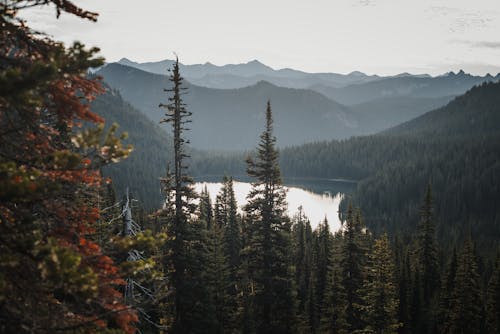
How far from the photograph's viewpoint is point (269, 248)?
25.5 m

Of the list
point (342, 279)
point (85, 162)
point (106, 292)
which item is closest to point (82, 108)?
point (85, 162)

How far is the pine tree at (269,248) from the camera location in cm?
2547

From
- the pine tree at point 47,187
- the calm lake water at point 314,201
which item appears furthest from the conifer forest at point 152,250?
the calm lake water at point 314,201

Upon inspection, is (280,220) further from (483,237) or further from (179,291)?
(483,237)

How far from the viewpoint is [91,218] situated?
6688mm

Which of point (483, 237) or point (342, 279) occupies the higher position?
point (342, 279)

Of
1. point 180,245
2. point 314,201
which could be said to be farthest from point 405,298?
point 314,201

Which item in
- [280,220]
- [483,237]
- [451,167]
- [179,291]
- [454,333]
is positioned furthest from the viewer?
[451,167]

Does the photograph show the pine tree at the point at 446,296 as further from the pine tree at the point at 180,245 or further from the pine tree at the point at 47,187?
the pine tree at the point at 47,187

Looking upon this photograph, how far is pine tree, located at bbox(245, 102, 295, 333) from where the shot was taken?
2547cm

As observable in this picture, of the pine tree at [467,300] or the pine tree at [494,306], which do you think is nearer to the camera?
the pine tree at [467,300]

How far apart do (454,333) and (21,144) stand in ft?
125

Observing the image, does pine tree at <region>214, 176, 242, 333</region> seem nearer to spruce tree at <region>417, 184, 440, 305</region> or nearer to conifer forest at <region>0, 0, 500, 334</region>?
conifer forest at <region>0, 0, 500, 334</region>

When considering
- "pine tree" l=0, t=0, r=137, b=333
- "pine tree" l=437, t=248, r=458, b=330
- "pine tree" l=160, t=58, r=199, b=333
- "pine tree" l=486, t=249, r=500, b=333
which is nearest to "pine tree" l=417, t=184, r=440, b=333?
"pine tree" l=437, t=248, r=458, b=330
